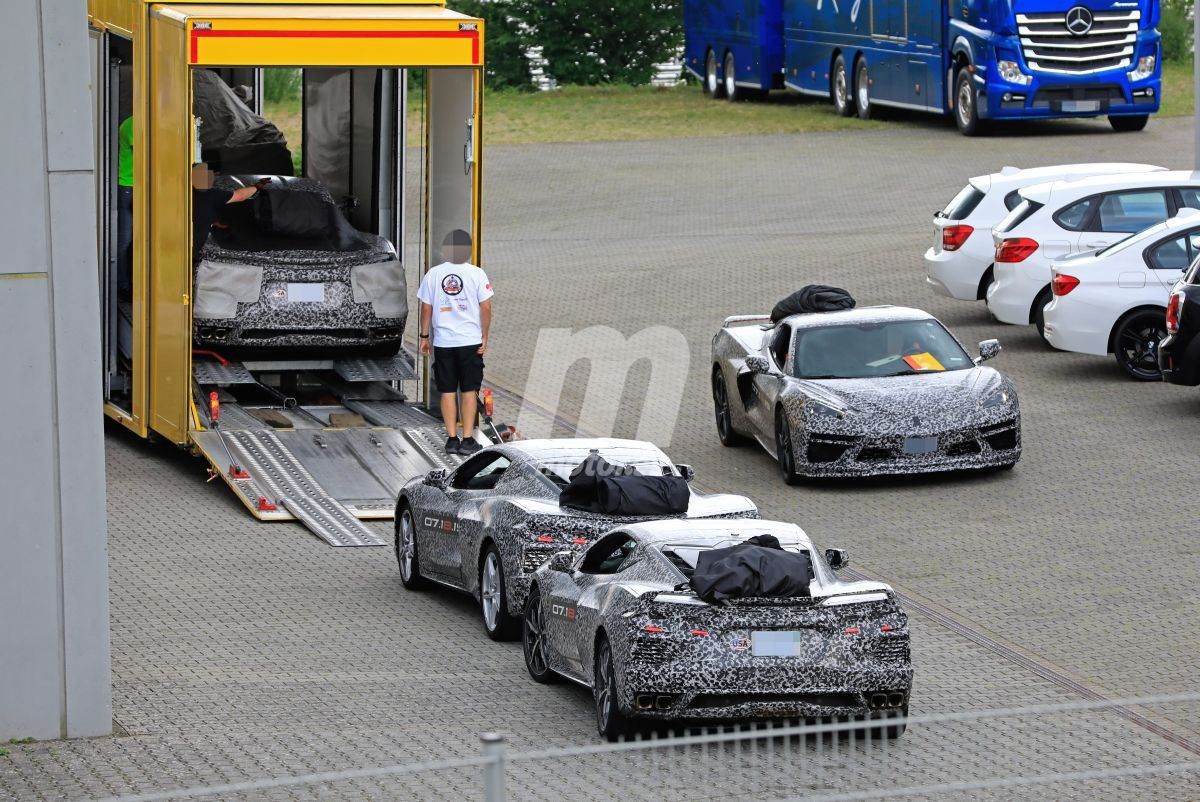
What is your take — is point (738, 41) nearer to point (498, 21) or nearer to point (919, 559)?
point (498, 21)

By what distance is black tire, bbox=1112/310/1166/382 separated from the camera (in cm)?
2106

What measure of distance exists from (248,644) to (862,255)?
59.7ft

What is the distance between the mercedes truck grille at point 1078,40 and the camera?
36.3 m

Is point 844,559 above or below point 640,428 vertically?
above

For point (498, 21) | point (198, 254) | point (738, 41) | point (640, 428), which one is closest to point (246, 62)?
point (198, 254)

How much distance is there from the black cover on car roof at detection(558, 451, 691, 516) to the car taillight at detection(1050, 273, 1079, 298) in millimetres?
9186

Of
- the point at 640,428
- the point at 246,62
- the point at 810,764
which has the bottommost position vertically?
the point at 640,428

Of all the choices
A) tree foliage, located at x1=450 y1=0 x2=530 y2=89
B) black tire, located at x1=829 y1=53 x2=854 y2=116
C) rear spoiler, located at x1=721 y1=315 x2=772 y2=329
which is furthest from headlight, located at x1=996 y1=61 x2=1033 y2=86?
tree foliage, located at x1=450 y1=0 x2=530 y2=89

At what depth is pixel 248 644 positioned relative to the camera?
508 inches

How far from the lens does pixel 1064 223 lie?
23.0 metres

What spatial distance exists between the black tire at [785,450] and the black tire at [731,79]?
29.1 m

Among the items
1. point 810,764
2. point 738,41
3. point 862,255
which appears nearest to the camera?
point 810,764

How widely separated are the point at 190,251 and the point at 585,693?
705 cm

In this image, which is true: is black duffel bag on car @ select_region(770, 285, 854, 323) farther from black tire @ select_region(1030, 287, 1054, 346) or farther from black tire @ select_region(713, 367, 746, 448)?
black tire @ select_region(1030, 287, 1054, 346)
